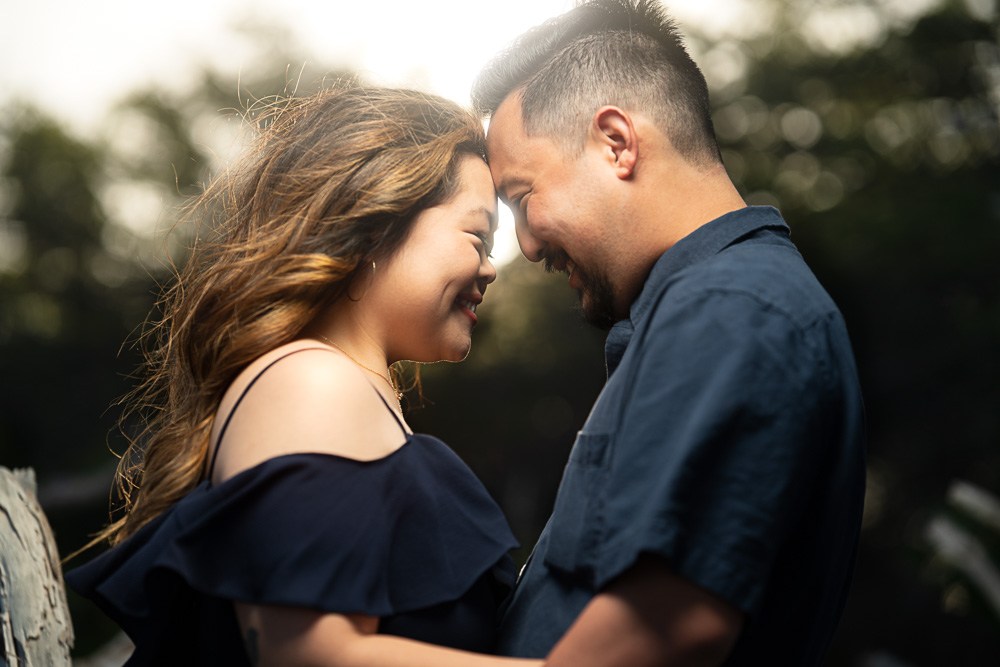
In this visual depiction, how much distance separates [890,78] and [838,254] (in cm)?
593

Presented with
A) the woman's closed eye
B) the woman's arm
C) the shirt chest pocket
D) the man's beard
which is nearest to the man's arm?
the shirt chest pocket

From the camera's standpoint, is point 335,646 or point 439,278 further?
point 439,278

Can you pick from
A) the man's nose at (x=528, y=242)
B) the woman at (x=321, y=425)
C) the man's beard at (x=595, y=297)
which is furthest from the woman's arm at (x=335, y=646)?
the man's nose at (x=528, y=242)

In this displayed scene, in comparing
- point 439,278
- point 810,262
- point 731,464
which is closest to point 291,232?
point 439,278

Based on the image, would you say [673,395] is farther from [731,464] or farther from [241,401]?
[241,401]

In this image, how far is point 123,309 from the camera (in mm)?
19031

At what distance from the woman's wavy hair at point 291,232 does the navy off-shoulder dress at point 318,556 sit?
19cm

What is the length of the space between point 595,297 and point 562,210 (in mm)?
196

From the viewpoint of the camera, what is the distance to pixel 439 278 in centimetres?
206

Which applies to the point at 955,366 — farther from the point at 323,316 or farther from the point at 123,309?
the point at 123,309

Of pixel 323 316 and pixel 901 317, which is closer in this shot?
pixel 323 316

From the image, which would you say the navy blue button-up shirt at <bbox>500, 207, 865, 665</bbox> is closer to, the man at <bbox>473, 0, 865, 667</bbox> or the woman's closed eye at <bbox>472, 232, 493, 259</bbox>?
the man at <bbox>473, 0, 865, 667</bbox>

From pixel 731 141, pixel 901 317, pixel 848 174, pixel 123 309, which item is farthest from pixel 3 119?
pixel 901 317

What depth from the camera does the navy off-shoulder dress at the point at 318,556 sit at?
1582mm
